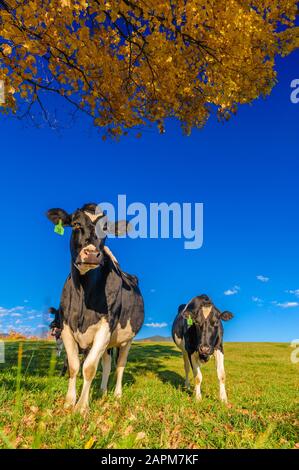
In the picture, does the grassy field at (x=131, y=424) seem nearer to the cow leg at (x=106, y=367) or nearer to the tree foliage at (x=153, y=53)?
the cow leg at (x=106, y=367)

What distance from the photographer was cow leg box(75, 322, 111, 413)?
17.4 feet

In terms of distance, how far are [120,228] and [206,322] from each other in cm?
372

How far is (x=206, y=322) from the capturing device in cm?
906

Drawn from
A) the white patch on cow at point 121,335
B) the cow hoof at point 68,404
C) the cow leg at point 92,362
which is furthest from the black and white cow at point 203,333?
the cow hoof at point 68,404

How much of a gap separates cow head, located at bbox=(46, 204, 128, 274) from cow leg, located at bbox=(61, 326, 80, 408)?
1018 mm

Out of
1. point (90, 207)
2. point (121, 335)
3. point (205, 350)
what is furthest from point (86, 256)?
point (205, 350)

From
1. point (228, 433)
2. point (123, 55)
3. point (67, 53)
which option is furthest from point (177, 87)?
point (228, 433)

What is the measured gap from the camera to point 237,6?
768cm
